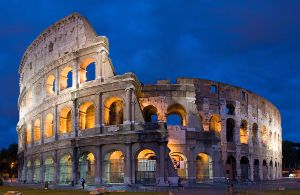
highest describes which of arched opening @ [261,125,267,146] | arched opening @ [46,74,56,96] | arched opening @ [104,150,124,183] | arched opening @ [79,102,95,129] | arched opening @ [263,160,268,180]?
arched opening @ [46,74,56,96]

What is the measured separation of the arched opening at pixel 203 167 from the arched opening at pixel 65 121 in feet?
40.2

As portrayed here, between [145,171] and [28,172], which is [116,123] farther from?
[28,172]

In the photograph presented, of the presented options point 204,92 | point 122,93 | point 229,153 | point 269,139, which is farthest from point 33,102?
point 269,139

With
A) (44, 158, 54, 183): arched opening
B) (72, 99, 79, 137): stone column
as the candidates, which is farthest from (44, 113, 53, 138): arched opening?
(72, 99, 79, 137): stone column

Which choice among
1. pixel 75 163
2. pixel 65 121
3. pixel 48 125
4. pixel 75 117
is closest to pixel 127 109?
pixel 75 117

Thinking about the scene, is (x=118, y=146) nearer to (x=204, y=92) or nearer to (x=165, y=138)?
(x=165, y=138)

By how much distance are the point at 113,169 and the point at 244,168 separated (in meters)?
17.8

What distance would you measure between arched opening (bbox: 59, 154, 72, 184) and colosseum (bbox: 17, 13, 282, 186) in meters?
0.09

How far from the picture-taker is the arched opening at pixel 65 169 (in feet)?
127

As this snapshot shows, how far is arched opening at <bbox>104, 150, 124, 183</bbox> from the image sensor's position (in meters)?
34.9

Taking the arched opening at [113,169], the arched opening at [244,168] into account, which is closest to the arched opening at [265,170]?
the arched opening at [244,168]

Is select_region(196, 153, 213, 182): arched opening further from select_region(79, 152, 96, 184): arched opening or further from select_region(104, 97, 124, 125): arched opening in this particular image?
select_region(79, 152, 96, 184): arched opening

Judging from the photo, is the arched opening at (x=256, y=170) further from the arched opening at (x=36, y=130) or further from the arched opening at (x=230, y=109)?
the arched opening at (x=36, y=130)

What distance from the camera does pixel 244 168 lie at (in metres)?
47.1
